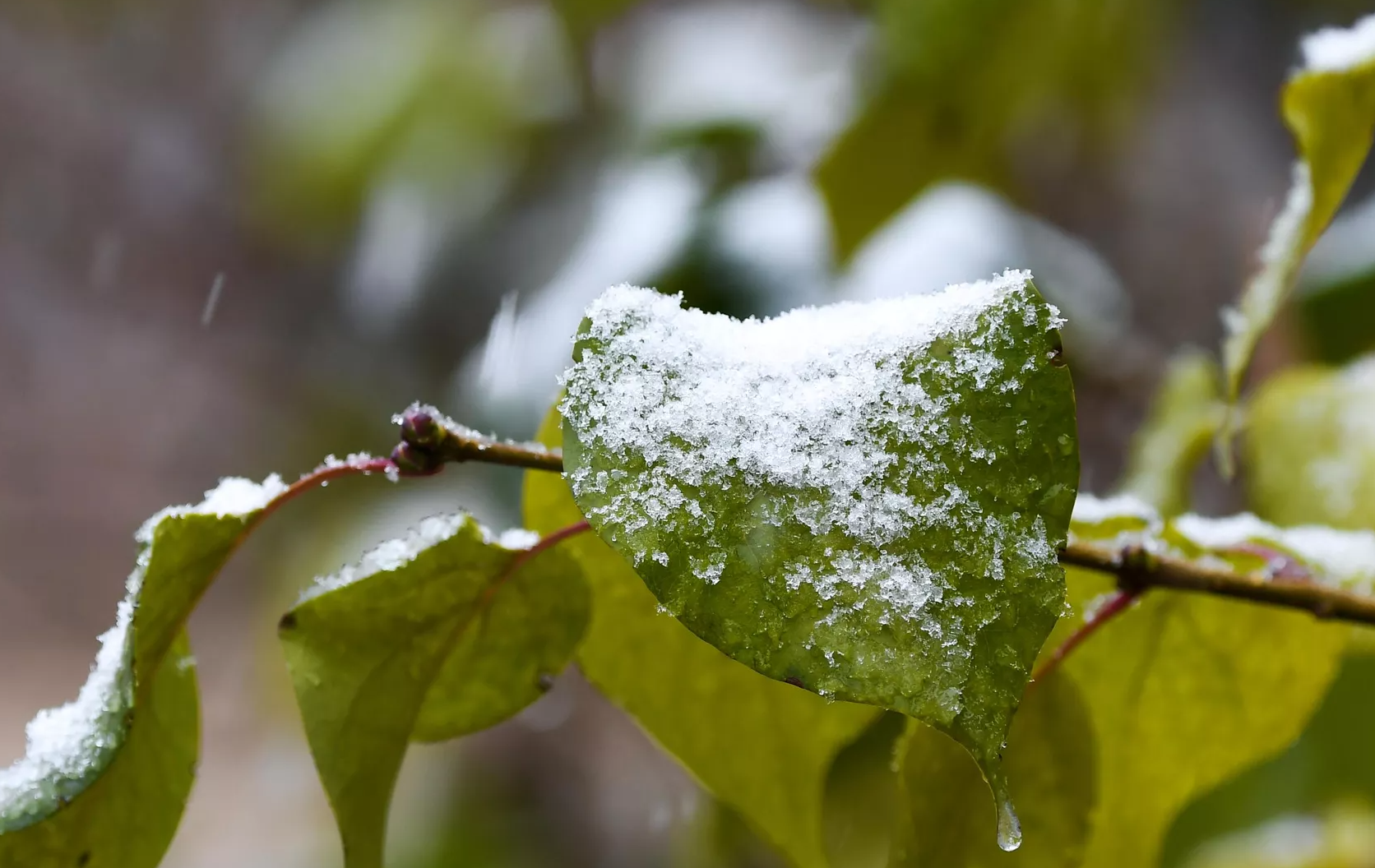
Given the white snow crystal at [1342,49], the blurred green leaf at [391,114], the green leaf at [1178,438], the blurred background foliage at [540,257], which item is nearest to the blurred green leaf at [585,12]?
the blurred background foliage at [540,257]

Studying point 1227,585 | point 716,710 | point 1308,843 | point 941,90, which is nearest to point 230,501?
point 716,710

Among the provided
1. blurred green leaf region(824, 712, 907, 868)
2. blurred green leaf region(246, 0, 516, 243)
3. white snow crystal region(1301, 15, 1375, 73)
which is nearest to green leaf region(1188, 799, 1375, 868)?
blurred green leaf region(824, 712, 907, 868)

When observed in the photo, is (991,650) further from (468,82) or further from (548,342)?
(468,82)

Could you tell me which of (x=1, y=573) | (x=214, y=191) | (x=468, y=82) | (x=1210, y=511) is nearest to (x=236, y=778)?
(x=1, y=573)

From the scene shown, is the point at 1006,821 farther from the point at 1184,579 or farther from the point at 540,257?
the point at 540,257

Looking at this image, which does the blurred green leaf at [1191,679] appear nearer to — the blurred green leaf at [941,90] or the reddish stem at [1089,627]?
the reddish stem at [1089,627]

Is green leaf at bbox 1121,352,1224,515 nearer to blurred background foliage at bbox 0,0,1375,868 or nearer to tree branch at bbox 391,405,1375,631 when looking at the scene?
blurred background foliage at bbox 0,0,1375,868

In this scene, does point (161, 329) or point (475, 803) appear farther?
point (161, 329)
